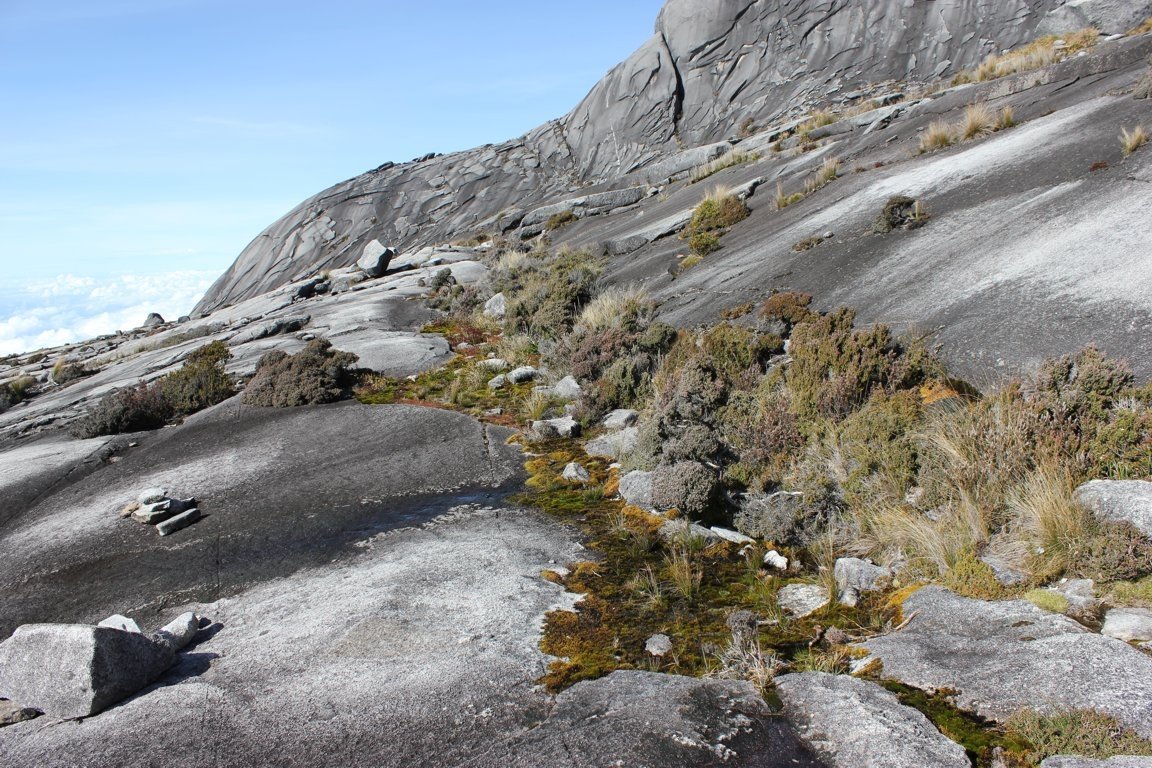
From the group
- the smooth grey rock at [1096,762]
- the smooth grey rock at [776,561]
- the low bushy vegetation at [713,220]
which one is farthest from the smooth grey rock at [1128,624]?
the low bushy vegetation at [713,220]

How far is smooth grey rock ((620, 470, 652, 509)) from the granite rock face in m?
29.3

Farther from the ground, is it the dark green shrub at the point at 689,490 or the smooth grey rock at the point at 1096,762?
the dark green shrub at the point at 689,490

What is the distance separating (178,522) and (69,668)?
414 centimetres

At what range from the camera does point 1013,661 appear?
4.39m

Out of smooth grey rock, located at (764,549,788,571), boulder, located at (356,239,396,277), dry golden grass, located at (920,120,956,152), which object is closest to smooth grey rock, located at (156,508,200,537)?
smooth grey rock, located at (764,549,788,571)

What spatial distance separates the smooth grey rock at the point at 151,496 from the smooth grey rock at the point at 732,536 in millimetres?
7056

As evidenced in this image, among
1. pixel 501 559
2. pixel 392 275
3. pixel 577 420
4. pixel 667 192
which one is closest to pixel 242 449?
pixel 577 420

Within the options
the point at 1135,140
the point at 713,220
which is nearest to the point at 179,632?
the point at 1135,140

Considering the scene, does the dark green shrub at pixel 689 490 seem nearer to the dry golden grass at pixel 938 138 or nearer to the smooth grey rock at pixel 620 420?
the smooth grey rock at pixel 620 420

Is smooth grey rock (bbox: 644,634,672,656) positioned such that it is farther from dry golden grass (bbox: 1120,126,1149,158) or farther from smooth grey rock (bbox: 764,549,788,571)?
dry golden grass (bbox: 1120,126,1149,158)

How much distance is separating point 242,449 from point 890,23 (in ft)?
155

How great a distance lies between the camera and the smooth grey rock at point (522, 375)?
1430 centimetres

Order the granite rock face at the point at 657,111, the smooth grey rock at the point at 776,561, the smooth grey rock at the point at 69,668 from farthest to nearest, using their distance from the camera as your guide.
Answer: the granite rock face at the point at 657,111 → the smooth grey rock at the point at 776,561 → the smooth grey rock at the point at 69,668

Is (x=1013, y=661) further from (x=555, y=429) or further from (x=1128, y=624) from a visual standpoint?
(x=555, y=429)
